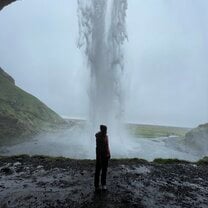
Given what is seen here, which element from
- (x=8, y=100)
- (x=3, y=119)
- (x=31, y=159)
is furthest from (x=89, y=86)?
(x=8, y=100)

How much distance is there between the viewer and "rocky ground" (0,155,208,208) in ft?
46.8

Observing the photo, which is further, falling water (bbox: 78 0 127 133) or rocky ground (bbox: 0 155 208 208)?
falling water (bbox: 78 0 127 133)

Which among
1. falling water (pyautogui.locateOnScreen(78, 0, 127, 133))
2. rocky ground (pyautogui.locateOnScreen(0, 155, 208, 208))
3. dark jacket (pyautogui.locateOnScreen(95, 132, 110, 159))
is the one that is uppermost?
falling water (pyautogui.locateOnScreen(78, 0, 127, 133))

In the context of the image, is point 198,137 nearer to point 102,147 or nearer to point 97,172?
point 97,172

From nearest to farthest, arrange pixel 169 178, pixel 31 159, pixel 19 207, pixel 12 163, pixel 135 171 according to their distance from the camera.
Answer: pixel 19 207
pixel 169 178
pixel 135 171
pixel 12 163
pixel 31 159

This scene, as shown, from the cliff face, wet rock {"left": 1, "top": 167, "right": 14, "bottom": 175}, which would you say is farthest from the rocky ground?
the cliff face

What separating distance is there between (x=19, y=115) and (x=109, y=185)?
124 meters

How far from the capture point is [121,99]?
5919 centimetres

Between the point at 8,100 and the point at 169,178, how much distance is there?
145 m

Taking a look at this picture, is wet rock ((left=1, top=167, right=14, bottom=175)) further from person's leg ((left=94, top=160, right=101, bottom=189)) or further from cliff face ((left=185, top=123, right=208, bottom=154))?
cliff face ((left=185, top=123, right=208, bottom=154))

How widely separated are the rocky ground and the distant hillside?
76.8 metres

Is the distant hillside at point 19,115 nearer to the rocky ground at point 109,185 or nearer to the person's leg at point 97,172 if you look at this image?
the rocky ground at point 109,185

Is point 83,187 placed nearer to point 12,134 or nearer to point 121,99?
point 121,99

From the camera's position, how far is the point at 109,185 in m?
16.5
